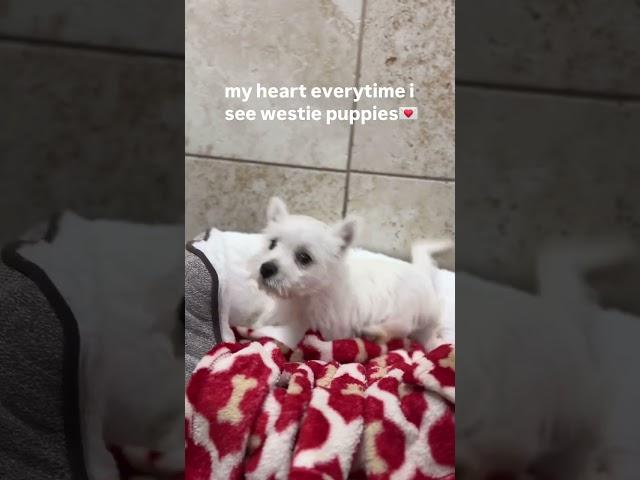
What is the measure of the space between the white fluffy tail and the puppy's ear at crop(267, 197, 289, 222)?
156 mm

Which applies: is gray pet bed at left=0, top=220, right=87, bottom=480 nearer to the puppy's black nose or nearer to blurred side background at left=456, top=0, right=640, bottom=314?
blurred side background at left=456, top=0, right=640, bottom=314

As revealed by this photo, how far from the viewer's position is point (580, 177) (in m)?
0.29

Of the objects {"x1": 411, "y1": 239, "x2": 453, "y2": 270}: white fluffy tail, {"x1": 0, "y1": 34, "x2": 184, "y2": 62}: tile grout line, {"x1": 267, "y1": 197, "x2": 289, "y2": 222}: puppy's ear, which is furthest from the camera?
{"x1": 267, "y1": 197, "x2": 289, "y2": 222}: puppy's ear

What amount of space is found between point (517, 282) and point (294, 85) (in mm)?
299

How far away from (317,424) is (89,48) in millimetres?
322

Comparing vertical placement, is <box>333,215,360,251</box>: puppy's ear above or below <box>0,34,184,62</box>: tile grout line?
below

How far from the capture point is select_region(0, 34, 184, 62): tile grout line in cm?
27

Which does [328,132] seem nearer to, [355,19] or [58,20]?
[355,19]

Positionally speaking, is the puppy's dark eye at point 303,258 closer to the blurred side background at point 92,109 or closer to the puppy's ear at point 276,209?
the puppy's ear at point 276,209

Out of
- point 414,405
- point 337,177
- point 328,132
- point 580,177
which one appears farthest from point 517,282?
point 337,177

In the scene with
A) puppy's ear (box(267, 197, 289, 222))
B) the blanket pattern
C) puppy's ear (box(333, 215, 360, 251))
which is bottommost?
the blanket pattern

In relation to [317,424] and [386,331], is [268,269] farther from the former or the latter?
[317,424]

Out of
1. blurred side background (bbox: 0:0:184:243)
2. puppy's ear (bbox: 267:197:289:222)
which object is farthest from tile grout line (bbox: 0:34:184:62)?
puppy's ear (bbox: 267:197:289:222)

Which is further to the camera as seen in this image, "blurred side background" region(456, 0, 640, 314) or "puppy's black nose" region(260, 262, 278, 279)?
"puppy's black nose" region(260, 262, 278, 279)
